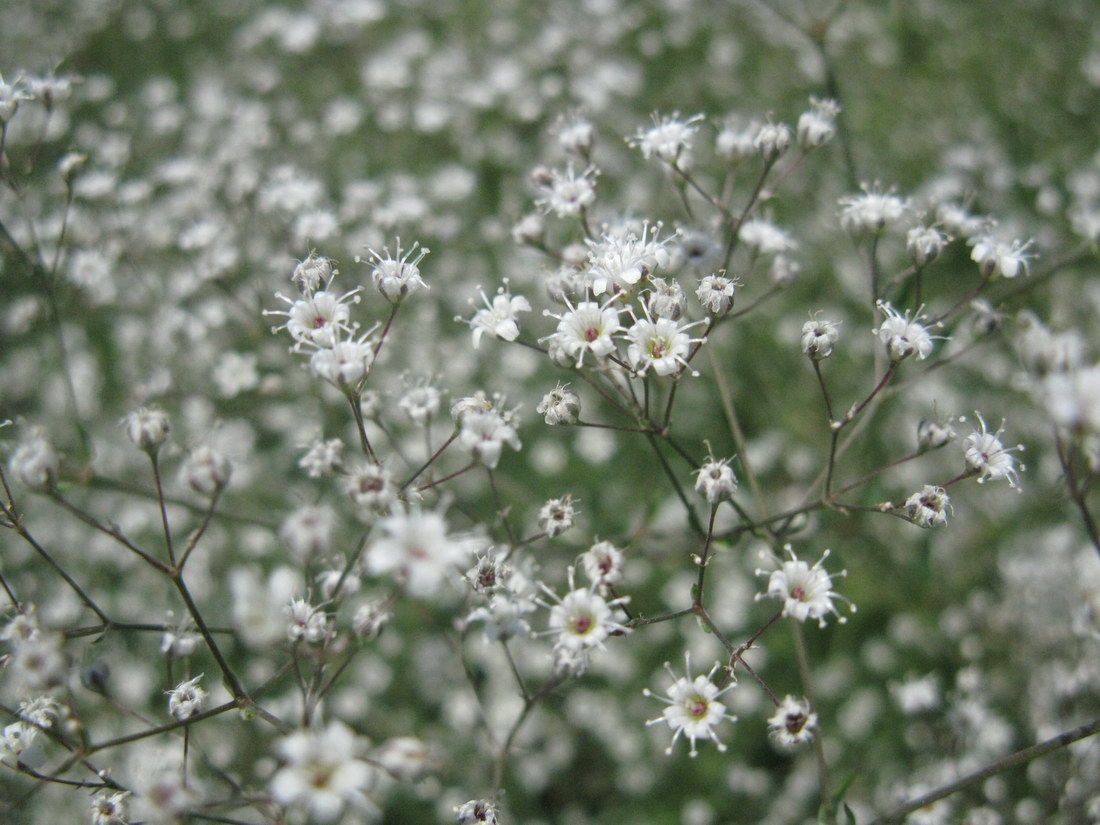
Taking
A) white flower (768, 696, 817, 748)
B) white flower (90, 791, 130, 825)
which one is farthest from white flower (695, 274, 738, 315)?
white flower (90, 791, 130, 825)

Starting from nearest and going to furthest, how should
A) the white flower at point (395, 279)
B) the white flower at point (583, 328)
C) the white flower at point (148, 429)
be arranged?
the white flower at point (148, 429) < the white flower at point (583, 328) < the white flower at point (395, 279)

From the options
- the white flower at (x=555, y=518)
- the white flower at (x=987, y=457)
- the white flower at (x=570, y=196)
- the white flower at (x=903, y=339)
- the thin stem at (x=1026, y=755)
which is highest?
the white flower at (x=570, y=196)

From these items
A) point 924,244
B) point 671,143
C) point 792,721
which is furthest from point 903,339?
point 792,721

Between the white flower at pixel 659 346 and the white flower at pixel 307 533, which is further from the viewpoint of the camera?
the white flower at pixel 659 346

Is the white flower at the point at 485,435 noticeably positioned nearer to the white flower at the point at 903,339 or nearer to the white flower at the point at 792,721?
the white flower at the point at 792,721

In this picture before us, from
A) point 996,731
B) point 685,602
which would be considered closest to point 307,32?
point 685,602

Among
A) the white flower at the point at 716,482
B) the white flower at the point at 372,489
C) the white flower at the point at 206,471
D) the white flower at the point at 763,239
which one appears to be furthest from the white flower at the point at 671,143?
the white flower at the point at 206,471

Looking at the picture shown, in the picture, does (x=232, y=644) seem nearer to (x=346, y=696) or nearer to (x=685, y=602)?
(x=346, y=696)

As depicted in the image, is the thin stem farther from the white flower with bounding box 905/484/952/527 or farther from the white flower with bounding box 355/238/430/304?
the white flower with bounding box 355/238/430/304
